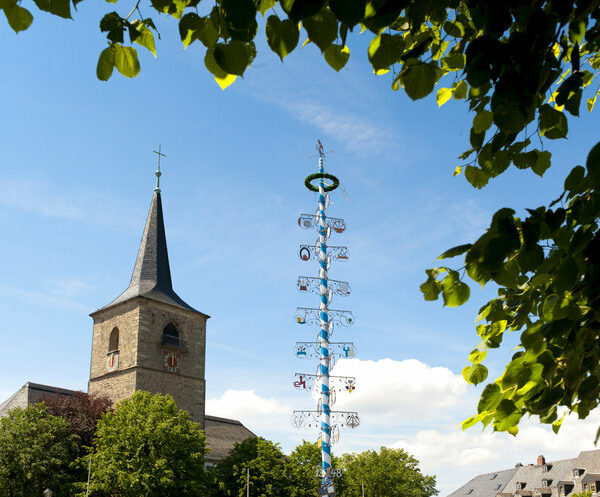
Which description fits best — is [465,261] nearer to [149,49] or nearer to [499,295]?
[499,295]

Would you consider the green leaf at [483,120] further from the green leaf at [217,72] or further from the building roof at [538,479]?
the building roof at [538,479]

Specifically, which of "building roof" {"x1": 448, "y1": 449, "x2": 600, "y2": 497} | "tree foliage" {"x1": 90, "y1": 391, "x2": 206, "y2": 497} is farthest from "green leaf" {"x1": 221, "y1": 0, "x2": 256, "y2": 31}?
"building roof" {"x1": 448, "y1": 449, "x2": 600, "y2": 497}

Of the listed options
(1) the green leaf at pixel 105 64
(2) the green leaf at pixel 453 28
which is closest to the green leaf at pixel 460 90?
(2) the green leaf at pixel 453 28

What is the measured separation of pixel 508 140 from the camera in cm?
335

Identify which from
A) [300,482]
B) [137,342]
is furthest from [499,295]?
[137,342]

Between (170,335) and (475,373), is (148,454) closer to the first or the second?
(170,335)

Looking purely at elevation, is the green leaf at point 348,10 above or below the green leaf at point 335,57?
below

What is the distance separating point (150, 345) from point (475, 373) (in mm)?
42006

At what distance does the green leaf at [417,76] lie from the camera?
2.89m

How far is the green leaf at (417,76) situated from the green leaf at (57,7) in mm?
1389

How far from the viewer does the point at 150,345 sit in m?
43.8

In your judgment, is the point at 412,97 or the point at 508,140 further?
the point at 508,140

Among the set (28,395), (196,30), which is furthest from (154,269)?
→ (196,30)

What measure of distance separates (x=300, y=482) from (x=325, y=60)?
131 feet
